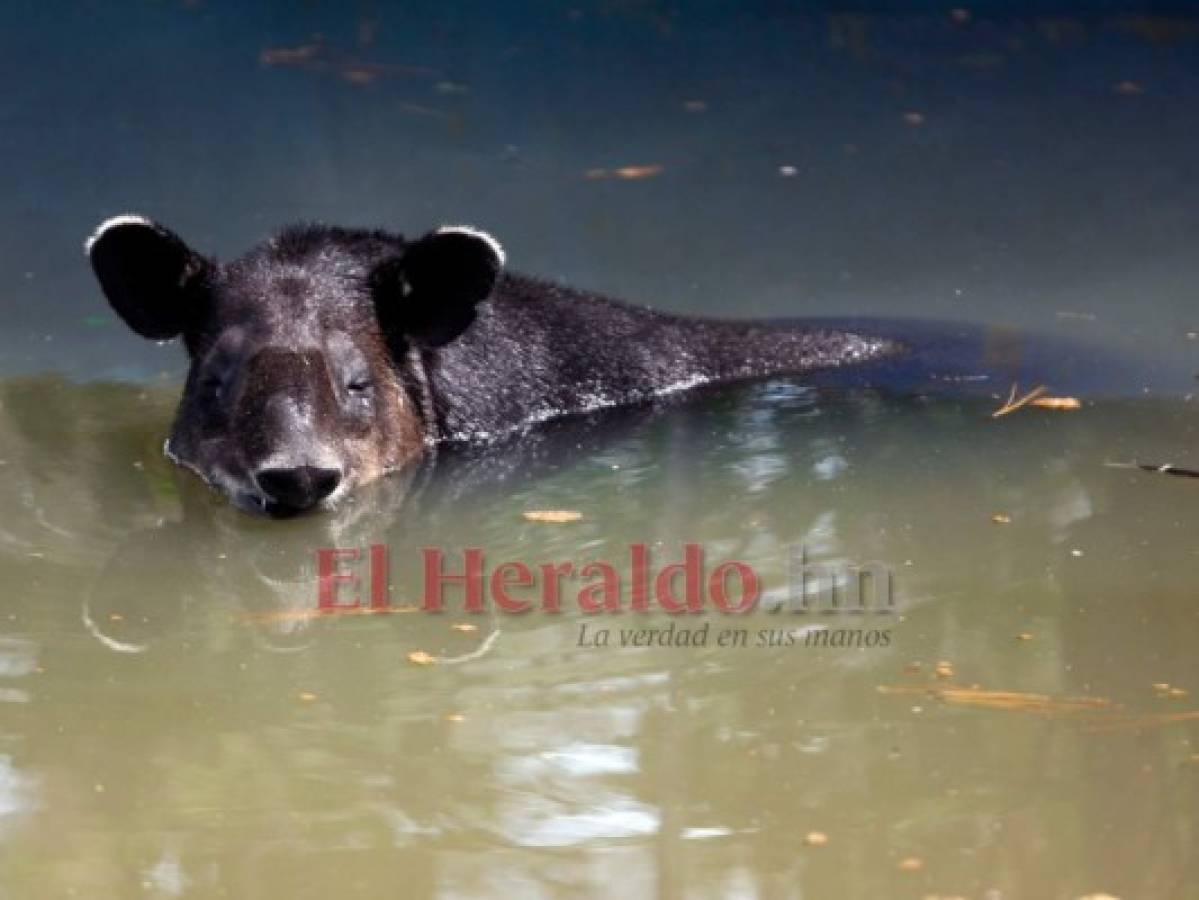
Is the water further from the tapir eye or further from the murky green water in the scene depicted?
the tapir eye

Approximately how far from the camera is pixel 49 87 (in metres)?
14.6

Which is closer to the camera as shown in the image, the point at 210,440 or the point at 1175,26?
the point at 210,440

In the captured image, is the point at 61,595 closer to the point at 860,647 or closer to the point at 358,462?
the point at 358,462

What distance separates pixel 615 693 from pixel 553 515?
203 centimetres

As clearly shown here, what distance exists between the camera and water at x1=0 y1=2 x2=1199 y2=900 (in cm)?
532

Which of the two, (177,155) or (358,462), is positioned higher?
(177,155)

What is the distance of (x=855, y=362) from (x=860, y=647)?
4.44 meters

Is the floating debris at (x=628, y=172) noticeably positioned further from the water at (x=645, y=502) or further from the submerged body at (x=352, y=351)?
the submerged body at (x=352, y=351)

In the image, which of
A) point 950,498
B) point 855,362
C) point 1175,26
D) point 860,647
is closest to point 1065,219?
point 855,362

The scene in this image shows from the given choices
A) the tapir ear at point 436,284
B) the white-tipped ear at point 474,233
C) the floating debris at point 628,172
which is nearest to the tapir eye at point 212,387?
the tapir ear at point 436,284

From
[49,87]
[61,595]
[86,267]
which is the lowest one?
[61,595]

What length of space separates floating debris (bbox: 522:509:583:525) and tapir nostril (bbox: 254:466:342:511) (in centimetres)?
72

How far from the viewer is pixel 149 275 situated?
9234 millimetres

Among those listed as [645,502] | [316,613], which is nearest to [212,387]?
[645,502]
